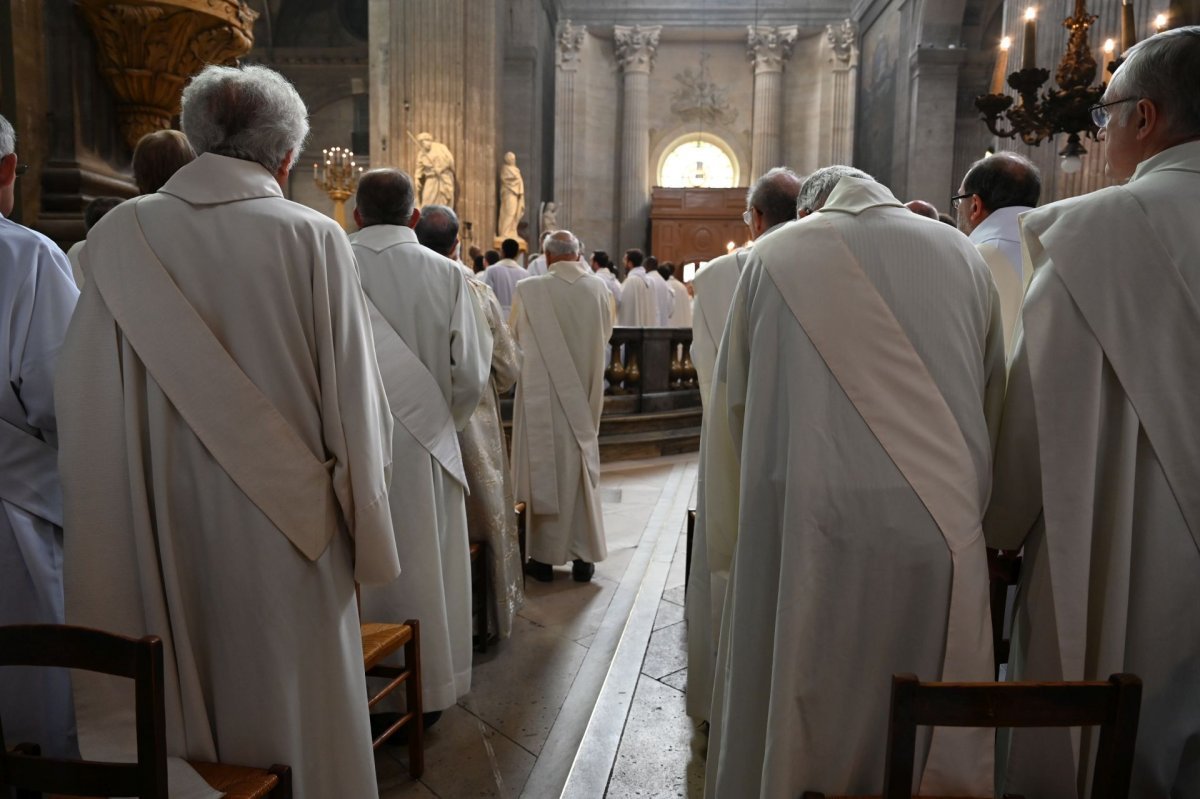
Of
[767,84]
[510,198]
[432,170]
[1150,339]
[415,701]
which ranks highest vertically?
[767,84]

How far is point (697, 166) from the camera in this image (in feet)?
77.1

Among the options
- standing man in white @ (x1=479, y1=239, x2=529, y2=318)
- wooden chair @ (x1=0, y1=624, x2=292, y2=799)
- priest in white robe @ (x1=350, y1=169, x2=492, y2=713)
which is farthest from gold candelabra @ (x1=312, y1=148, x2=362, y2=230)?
wooden chair @ (x1=0, y1=624, x2=292, y2=799)

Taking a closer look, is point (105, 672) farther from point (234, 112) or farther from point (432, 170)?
point (432, 170)

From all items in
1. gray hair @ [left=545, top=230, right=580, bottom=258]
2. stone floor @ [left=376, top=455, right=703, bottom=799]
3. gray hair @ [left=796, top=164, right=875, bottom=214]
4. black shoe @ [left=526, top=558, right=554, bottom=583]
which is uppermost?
gray hair @ [left=796, top=164, right=875, bottom=214]

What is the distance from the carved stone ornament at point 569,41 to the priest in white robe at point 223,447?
21.0 metres

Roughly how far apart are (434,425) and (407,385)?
0.56 ft

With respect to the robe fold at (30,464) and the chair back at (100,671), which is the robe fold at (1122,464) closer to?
the chair back at (100,671)

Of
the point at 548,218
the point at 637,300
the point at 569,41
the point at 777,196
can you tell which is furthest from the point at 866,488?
the point at 569,41

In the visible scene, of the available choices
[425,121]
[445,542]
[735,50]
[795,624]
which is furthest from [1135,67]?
[735,50]

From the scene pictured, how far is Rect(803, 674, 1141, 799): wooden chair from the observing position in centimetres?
134

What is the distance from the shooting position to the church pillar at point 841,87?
21250 millimetres

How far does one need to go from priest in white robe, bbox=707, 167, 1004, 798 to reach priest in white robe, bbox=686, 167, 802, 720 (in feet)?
1.27

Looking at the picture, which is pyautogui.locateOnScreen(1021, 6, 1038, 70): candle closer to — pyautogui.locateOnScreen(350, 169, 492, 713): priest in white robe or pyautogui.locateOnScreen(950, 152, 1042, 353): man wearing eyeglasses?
pyautogui.locateOnScreen(950, 152, 1042, 353): man wearing eyeglasses

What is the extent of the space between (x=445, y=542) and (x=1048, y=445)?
7.02ft
